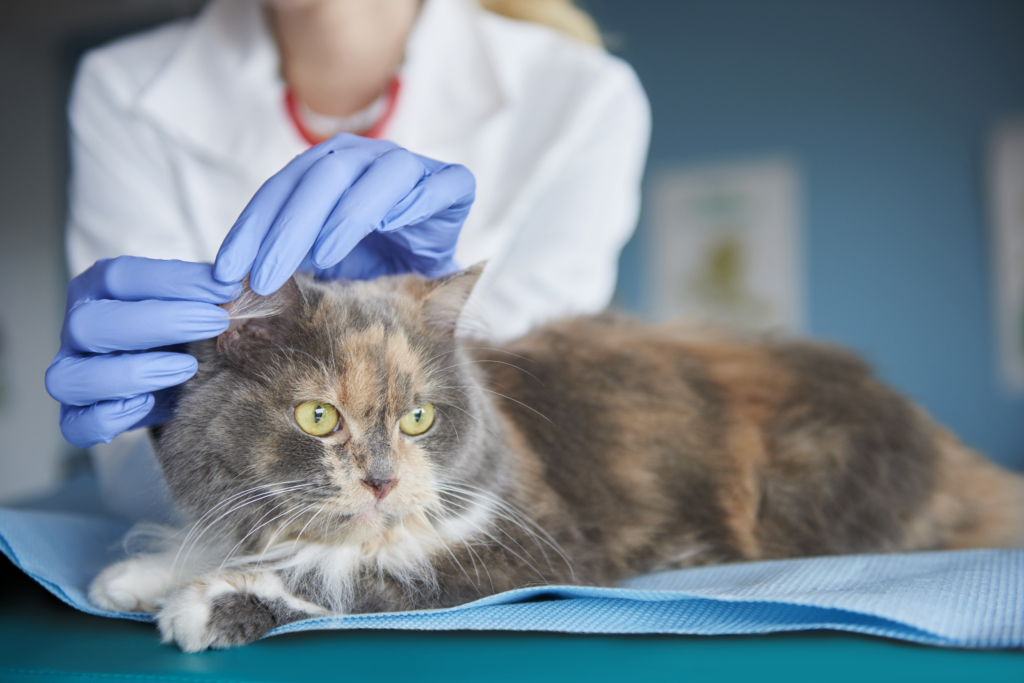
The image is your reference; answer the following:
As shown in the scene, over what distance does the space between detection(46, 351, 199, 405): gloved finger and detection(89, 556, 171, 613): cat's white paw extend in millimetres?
209

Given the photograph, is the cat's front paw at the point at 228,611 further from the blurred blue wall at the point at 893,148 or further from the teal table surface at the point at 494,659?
the blurred blue wall at the point at 893,148

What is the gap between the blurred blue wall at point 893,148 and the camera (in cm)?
401

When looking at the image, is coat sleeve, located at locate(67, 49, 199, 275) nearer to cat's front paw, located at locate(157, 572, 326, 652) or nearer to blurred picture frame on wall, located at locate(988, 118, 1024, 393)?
cat's front paw, located at locate(157, 572, 326, 652)

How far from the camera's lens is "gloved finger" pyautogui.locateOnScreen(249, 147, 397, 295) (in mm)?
830

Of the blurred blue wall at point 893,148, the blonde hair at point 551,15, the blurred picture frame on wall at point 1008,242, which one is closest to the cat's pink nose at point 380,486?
the blonde hair at point 551,15

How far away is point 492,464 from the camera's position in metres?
0.97

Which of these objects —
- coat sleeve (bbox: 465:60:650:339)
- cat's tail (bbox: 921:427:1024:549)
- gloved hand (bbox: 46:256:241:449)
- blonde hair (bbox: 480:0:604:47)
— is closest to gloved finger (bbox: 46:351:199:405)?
gloved hand (bbox: 46:256:241:449)

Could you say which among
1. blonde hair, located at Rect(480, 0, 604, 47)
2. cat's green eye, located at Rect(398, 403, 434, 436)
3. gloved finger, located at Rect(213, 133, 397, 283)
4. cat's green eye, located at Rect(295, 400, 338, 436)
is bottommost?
cat's green eye, located at Rect(398, 403, 434, 436)

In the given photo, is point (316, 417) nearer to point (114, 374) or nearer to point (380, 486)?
point (380, 486)

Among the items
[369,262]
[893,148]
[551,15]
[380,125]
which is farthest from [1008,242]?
[369,262]

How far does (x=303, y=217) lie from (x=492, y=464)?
39cm

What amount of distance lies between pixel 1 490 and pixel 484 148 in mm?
4491

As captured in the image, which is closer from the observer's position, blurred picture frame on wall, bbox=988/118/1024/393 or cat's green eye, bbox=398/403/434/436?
cat's green eye, bbox=398/403/434/436

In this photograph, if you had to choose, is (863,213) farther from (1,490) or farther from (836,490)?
(1,490)
